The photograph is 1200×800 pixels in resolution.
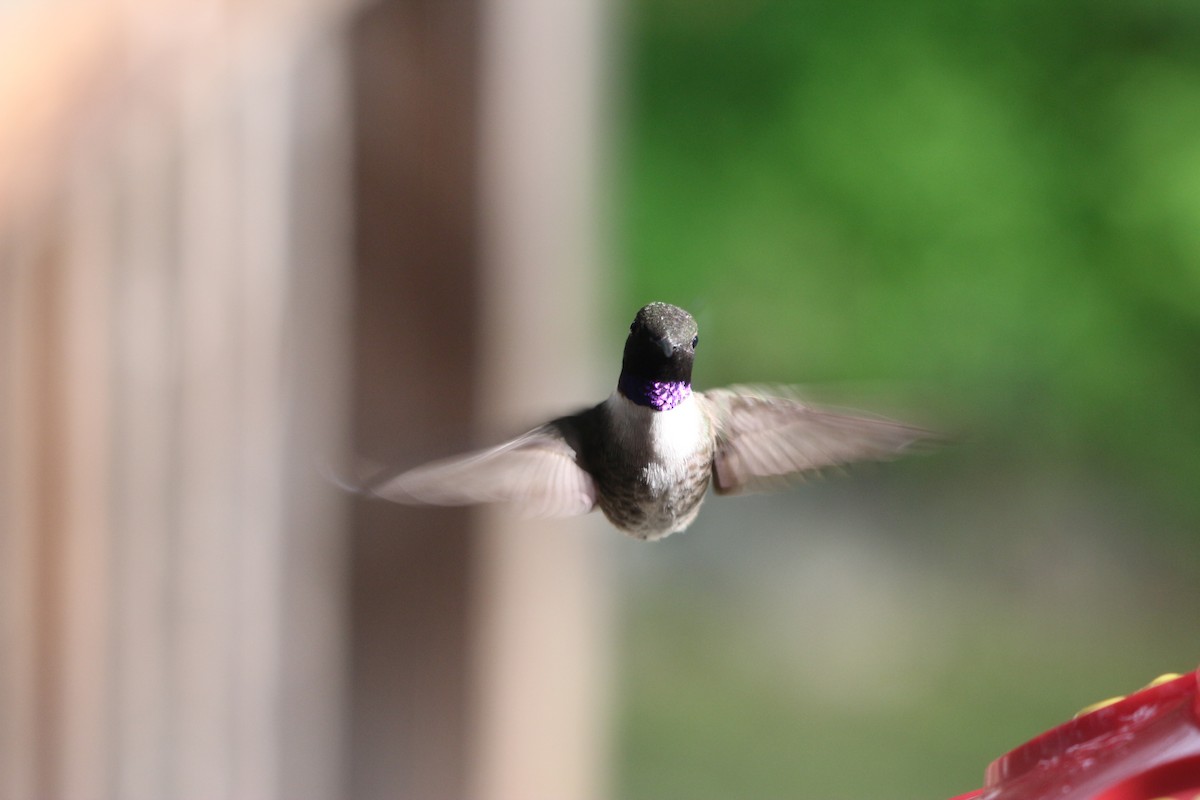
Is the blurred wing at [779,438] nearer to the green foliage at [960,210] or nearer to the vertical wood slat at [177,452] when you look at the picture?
the vertical wood slat at [177,452]

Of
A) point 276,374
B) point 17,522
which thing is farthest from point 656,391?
point 276,374

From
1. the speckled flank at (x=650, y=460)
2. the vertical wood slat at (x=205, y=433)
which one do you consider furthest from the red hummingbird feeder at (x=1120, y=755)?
the vertical wood slat at (x=205, y=433)

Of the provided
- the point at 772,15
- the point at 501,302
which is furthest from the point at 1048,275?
the point at 501,302

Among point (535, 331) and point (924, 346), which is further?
point (924, 346)

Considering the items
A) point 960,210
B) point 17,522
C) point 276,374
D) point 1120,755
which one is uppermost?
point 960,210

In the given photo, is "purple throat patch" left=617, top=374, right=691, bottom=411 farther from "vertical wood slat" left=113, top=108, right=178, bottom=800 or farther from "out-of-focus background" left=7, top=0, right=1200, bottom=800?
"vertical wood slat" left=113, top=108, right=178, bottom=800

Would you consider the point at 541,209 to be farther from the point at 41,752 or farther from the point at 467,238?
the point at 41,752

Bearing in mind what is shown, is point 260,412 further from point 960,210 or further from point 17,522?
point 960,210

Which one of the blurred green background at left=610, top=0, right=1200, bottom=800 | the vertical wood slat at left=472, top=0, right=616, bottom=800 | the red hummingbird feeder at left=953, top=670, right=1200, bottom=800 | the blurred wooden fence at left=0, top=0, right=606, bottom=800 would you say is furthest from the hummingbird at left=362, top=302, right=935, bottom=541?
the blurred green background at left=610, top=0, right=1200, bottom=800
